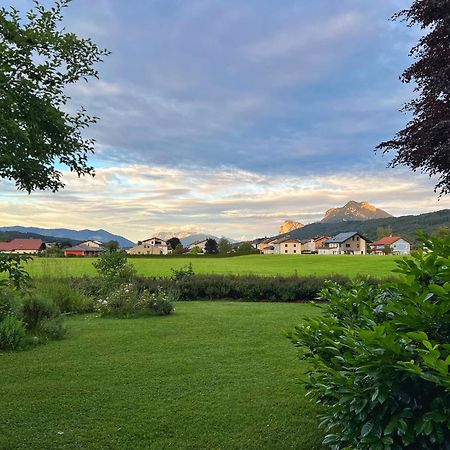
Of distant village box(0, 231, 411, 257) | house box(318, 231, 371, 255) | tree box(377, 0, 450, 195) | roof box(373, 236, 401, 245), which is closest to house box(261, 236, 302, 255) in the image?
distant village box(0, 231, 411, 257)

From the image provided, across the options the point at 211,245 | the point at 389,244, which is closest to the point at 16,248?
the point at 211,245

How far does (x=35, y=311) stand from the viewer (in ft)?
29.2

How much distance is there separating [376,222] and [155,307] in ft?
→ 311

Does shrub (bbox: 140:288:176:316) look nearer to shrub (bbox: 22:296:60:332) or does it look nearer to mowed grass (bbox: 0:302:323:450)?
shrub (bbox: 22:296:60:332)

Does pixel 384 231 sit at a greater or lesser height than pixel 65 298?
greater

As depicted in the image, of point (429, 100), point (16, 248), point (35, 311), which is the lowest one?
point (35, 311)

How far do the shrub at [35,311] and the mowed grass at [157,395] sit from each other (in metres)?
1.12

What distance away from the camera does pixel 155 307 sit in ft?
37.1

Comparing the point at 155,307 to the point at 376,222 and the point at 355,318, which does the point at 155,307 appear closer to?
the point at 355,318

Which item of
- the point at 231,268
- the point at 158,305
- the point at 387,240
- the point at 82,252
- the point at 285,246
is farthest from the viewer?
the point at 285,246

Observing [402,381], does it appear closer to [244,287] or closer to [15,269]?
[15,269]

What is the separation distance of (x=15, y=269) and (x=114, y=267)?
13.7 m

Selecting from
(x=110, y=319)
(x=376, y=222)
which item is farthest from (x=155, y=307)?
(x=376, y=222)

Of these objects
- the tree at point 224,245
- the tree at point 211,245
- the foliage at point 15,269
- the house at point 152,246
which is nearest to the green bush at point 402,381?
the foliage at point 15,269
